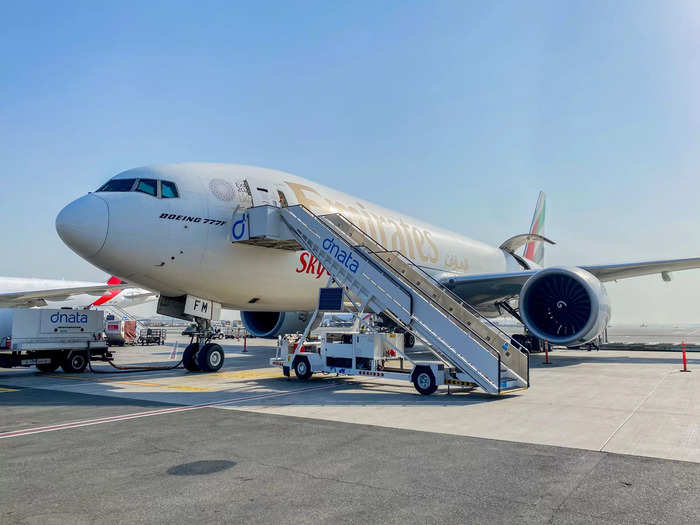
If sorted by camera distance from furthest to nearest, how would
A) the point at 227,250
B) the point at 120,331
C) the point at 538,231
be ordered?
the point at 538,231 < the point at 120,331 < the point at 227,250

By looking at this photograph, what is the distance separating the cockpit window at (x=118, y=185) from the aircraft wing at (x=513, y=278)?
9761 mm

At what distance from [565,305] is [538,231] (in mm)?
20259

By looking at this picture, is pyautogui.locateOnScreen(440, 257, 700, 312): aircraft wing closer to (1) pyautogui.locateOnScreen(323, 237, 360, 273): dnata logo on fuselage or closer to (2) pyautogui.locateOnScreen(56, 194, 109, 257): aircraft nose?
(1) pyautogui.locateOnScreen(323, 237, 360, 273): dnata logo on fuselage

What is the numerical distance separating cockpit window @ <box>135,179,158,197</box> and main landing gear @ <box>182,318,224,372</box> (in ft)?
11.4

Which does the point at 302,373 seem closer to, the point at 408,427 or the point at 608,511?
the point at 408,427

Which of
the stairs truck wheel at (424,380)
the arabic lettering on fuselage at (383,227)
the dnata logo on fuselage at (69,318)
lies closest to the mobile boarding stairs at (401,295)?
the stairs truck wheel at (424,380)

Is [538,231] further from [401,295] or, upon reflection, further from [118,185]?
[118,185]

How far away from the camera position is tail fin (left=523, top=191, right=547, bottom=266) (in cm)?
2986

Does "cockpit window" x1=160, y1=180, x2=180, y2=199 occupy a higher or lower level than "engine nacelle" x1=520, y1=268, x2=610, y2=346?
higher

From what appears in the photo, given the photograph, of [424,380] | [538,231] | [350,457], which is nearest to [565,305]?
[424,380]

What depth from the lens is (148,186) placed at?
10.2 meters

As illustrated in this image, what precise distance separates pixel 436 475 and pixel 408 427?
196 cm

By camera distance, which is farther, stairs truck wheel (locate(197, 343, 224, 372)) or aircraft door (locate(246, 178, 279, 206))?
stairs truck wheel (locate(197, 343, 224, 372))

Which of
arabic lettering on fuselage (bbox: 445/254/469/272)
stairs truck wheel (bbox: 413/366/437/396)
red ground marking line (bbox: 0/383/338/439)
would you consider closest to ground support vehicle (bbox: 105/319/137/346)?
arabic lettering on fuselage (bbox: 445/254/469/272)
